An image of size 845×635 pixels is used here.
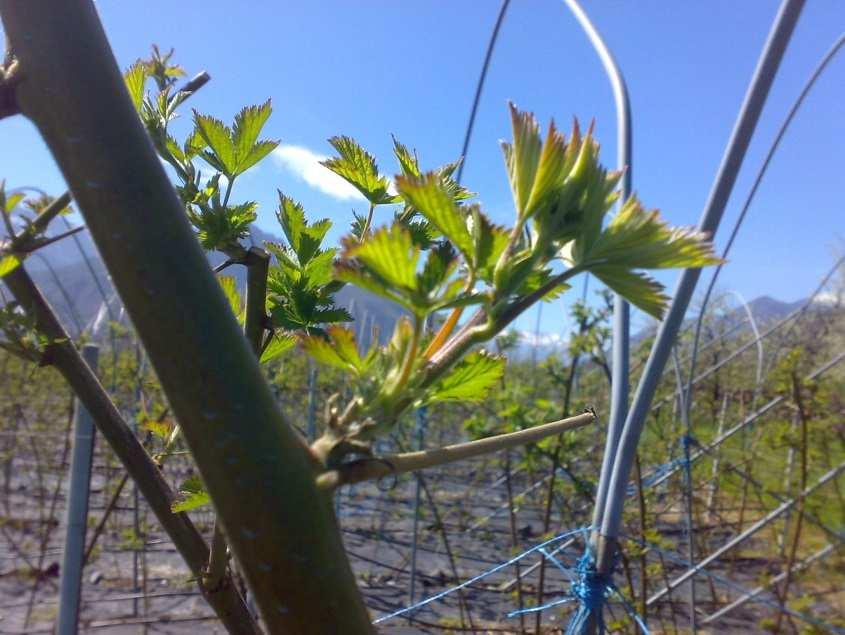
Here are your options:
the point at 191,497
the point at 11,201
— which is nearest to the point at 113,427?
the point at 191,497

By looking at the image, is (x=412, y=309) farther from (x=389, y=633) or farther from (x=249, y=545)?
(x=389, y=633)

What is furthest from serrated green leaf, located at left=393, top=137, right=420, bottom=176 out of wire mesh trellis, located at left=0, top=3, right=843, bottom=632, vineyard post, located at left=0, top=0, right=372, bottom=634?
wire mesh trellis, located at left=0, top=3, right=843, bottom=632

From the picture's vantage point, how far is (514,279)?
0.38 m

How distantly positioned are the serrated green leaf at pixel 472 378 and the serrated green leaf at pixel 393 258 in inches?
3.7

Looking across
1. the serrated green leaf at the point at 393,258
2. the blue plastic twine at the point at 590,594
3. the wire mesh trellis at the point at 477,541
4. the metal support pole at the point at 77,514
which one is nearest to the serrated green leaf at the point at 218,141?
the serrated green leaf at the point at 393,258

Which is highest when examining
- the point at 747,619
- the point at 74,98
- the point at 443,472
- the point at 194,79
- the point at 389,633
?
Result: the point at 194,79

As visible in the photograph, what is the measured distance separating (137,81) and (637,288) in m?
0.39

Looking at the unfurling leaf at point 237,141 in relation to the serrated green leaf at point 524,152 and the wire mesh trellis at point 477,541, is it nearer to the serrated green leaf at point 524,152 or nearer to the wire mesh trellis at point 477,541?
the serrated green leaf at point 524,152

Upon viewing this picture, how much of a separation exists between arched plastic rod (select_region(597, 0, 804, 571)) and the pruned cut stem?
60 centimetres

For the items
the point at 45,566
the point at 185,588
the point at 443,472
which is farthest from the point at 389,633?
the point at 443,472

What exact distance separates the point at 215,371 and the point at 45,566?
5.60 m

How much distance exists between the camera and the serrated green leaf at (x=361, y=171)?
55 centimetres

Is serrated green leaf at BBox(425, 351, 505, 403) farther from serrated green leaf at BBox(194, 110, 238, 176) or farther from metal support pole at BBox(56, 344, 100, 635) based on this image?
metal support pole at BBox(56, 344, 100, 635)

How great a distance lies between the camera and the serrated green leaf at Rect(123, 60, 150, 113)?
0.51 m
